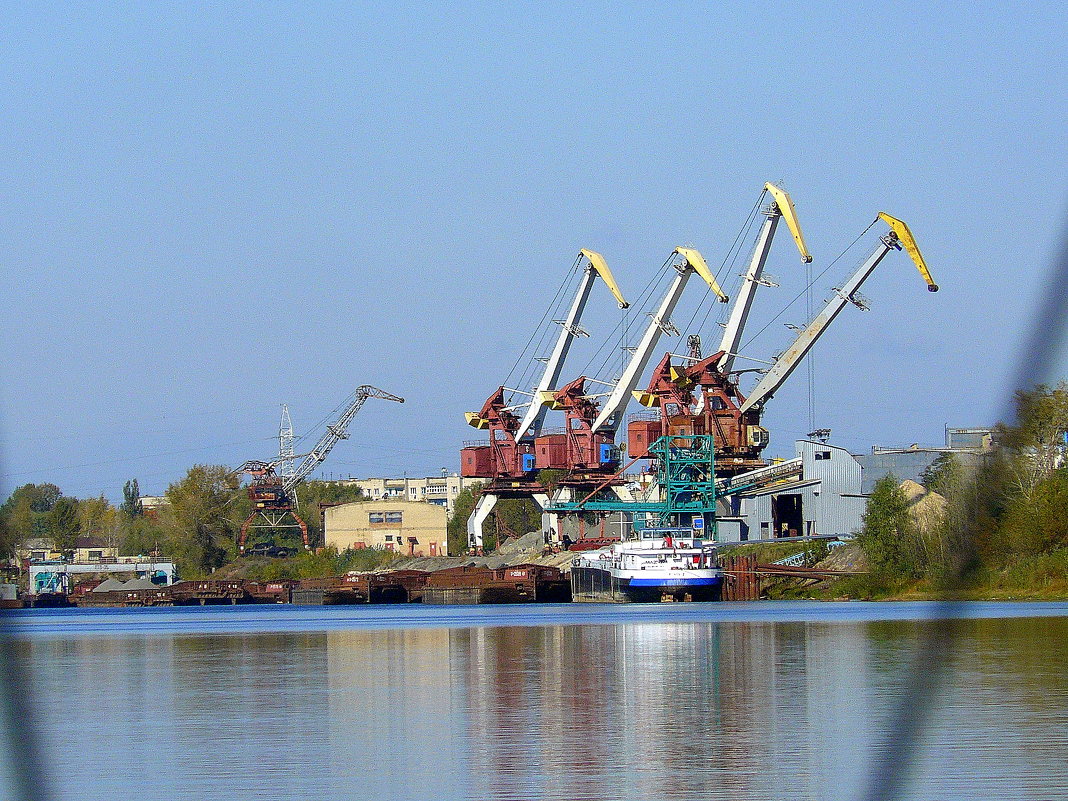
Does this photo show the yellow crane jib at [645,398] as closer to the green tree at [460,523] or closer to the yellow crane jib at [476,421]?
the yellow crane jib at [476,421]

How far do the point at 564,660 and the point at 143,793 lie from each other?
20948 millimetres

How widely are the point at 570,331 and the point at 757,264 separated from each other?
58.9 feet

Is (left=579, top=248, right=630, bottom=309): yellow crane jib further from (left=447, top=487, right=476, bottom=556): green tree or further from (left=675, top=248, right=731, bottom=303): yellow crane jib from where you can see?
(left=447, top=487, right=476, bottom=556): green tree

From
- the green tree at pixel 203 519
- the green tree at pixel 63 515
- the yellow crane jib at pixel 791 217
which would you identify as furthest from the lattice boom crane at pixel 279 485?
the green tree at pixel 63 515

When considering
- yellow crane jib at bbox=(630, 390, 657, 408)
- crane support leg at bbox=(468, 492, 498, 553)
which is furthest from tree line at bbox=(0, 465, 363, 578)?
yellow crane jib at bbox=(630, 390, 657, 408)

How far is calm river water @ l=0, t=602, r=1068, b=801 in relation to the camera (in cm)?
1506

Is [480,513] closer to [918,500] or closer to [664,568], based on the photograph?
[664,568]

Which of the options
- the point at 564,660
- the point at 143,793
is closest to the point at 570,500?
the point at 564,660

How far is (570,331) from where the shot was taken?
10625 centimetres

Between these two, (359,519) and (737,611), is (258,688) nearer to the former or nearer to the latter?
(737,611)

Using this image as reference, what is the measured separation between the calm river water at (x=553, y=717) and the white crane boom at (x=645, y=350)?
174 ft

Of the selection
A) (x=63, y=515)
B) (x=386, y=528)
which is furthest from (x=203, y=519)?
(x=63, y=515)

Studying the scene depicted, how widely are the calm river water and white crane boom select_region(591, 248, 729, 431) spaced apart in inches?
2084

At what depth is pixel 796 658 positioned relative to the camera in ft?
111
